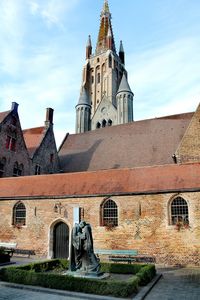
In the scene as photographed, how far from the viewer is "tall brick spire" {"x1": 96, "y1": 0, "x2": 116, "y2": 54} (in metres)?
68.6

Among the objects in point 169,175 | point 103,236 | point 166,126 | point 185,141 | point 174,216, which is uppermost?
point 166,126

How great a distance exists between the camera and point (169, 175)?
1903 centimetres

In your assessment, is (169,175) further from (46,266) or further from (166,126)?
(166,126)

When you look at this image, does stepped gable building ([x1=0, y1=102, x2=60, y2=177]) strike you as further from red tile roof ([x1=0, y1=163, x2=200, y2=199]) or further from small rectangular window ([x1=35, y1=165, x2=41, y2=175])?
red tile roof ([x1=0, y1=163, x2=200, y2=199])

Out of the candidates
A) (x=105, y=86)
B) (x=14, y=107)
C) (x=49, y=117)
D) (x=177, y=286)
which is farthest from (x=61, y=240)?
(x=105, y=86)

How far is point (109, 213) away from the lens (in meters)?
19.0

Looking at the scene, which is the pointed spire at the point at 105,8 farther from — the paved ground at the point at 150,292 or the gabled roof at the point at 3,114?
the paved ground at the point at 150,292

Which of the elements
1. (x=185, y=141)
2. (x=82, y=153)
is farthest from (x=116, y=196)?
(x=82, y=153)

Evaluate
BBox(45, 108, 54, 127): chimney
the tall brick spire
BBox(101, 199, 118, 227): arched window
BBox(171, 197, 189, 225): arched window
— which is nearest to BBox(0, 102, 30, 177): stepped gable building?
BBox(45, 108, 54, 127): chimney

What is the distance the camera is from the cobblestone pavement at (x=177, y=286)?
32.7 feet

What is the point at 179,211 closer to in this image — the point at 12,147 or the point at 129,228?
the point at 129,228

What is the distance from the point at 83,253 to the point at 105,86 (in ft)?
176

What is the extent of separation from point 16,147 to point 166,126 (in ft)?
51.2

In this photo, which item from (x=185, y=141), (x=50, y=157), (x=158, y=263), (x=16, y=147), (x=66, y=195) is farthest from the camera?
(x=50, y=157)
